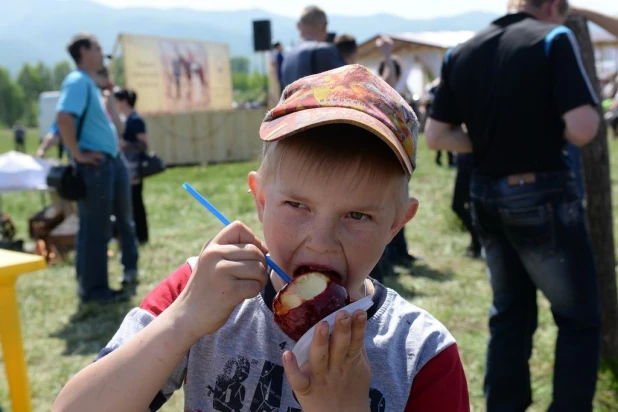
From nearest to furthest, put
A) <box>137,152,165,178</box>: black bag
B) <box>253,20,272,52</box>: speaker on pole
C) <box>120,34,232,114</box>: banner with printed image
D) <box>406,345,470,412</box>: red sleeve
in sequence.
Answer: <box>406,345,470,412</box>: red sleeve
<box>137,152,165,178</box>: black bag
<box>120,34,232,114</box>: banner with printed image
<box>253,20,272,52</box>: speaker on pole

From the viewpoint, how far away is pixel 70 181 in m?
5.35

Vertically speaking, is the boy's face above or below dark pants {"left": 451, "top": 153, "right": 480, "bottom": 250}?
above

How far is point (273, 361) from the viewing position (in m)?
1.39

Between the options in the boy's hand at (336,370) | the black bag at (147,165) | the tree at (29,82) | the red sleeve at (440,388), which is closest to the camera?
the boy's hand at (336,370)

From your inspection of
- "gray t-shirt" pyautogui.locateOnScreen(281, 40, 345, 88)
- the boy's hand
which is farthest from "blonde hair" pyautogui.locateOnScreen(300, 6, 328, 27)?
the boy's hand

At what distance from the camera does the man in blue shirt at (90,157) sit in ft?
17.5

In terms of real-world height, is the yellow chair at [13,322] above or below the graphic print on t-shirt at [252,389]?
below

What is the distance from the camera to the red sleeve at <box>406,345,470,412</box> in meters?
1.37

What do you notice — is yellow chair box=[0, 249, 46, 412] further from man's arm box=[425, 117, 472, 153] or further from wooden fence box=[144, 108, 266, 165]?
wooden fence box=[144, 108, 266, 165]

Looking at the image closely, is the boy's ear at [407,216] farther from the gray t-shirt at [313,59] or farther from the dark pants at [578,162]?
the gray t-shirt at [313,59]

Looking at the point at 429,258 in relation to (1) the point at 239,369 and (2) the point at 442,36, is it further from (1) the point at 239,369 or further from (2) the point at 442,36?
(1) the point at 239,369

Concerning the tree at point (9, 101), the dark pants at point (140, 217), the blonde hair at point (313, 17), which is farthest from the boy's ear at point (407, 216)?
the tree at point (9, 101)

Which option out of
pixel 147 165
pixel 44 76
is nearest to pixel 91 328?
pixel 147 165

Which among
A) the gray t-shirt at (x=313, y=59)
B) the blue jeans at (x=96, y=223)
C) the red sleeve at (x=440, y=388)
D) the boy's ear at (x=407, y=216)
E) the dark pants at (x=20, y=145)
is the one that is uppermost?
the gray t-shirt at (x=313, y=59)
